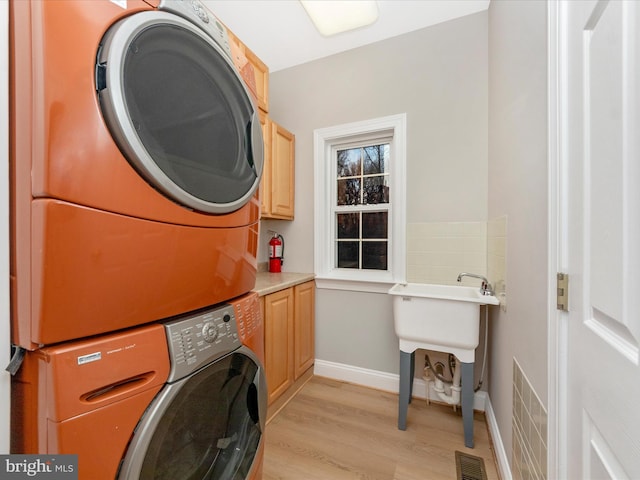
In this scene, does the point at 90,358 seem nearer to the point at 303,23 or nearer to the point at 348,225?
the point at 348,225

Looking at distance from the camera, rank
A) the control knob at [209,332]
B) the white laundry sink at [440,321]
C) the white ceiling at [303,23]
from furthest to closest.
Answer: the white ceiling at [303,23]
the white laundry sink at [440,321]
the control knob at [209,332]

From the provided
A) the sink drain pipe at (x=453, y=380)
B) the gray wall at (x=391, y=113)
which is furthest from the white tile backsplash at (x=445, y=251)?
the sink drain pipe at (x=453, y=380)

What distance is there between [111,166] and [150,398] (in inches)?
20.7

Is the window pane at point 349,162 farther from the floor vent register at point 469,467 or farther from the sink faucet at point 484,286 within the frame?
the floor vent register at point 469,467

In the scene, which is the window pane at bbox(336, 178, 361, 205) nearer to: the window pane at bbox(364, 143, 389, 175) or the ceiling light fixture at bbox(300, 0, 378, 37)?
the window pane at bbox(364, 143, 389, 175)

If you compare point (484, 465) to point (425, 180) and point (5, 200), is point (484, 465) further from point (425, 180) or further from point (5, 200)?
point (5, 200)

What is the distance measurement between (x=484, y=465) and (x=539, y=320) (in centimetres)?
105

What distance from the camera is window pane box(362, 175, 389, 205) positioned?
237 cm

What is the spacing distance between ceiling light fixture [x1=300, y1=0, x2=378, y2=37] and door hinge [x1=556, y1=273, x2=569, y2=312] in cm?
201

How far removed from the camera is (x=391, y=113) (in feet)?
7.22

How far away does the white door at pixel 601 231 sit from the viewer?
50 centimetres

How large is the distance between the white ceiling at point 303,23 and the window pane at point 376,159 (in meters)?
0.86
